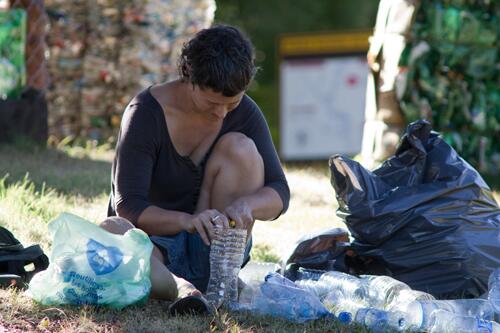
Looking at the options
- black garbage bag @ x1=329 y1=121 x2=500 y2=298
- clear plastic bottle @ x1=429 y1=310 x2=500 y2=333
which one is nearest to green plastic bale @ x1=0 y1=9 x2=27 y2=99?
black garbage bag @ x1=329 y1=121 x2=500 y2=298

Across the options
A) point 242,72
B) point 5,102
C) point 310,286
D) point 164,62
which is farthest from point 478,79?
point 242,72

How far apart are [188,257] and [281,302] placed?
1.56 ft

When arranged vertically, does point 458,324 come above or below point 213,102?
below

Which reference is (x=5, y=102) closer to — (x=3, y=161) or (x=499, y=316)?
(x=3, y=161)

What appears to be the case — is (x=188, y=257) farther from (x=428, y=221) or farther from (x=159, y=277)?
(x=428, y=221)

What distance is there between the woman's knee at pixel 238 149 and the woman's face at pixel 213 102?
0.40ft

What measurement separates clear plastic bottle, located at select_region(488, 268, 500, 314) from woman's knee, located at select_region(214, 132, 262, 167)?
1.05 m

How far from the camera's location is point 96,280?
3283 millimetres

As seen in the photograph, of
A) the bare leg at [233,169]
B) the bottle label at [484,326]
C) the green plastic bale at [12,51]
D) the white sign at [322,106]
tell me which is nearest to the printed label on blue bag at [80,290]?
the bare leg at [233,169]

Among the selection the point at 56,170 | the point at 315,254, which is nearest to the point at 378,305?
the point at 315,254

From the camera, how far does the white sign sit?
10336 millimetres

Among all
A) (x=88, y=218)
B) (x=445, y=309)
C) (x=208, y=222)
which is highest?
(x=208, y=222)

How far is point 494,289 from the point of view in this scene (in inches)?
149

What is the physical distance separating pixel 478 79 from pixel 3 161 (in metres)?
3.83
